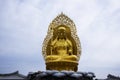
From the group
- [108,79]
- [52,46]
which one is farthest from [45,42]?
[108,79]

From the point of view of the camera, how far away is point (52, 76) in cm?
630

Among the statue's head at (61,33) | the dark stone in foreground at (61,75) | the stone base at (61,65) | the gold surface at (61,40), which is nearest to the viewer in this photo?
the dark stone in foreground at (61,75)

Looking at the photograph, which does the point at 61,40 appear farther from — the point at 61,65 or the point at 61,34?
the point at 61,65

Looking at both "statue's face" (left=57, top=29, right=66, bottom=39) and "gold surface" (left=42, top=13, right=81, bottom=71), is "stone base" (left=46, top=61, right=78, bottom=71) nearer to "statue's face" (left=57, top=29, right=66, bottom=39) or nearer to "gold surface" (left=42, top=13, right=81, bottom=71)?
"gold surface" (left=42, top=13, right=81, bottom=71)

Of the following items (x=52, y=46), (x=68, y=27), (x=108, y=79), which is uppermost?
(x=68, y=27)

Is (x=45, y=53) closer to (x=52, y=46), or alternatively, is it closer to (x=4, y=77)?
(x=52, y=46)

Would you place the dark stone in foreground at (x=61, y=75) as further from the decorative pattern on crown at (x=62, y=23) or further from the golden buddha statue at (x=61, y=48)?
the decorative pattern on crown at (x=62, y=23)

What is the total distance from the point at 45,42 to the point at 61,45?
488 mm

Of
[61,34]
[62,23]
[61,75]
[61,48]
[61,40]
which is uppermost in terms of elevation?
[62,23]

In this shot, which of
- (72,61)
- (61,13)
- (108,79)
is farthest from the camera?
(108,79)

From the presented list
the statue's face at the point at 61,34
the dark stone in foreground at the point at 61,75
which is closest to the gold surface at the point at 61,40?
the statue's face at the point at 61,34

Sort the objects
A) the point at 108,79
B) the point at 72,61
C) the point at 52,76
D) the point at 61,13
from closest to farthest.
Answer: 1. the point at 52,76
2. the point at 72,61
3. the point at 61,13
4. the point at 108,79

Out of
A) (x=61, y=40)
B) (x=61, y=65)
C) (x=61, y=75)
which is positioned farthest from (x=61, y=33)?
(x=61, y=75)

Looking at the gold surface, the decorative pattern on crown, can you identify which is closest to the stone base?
the gold surface
